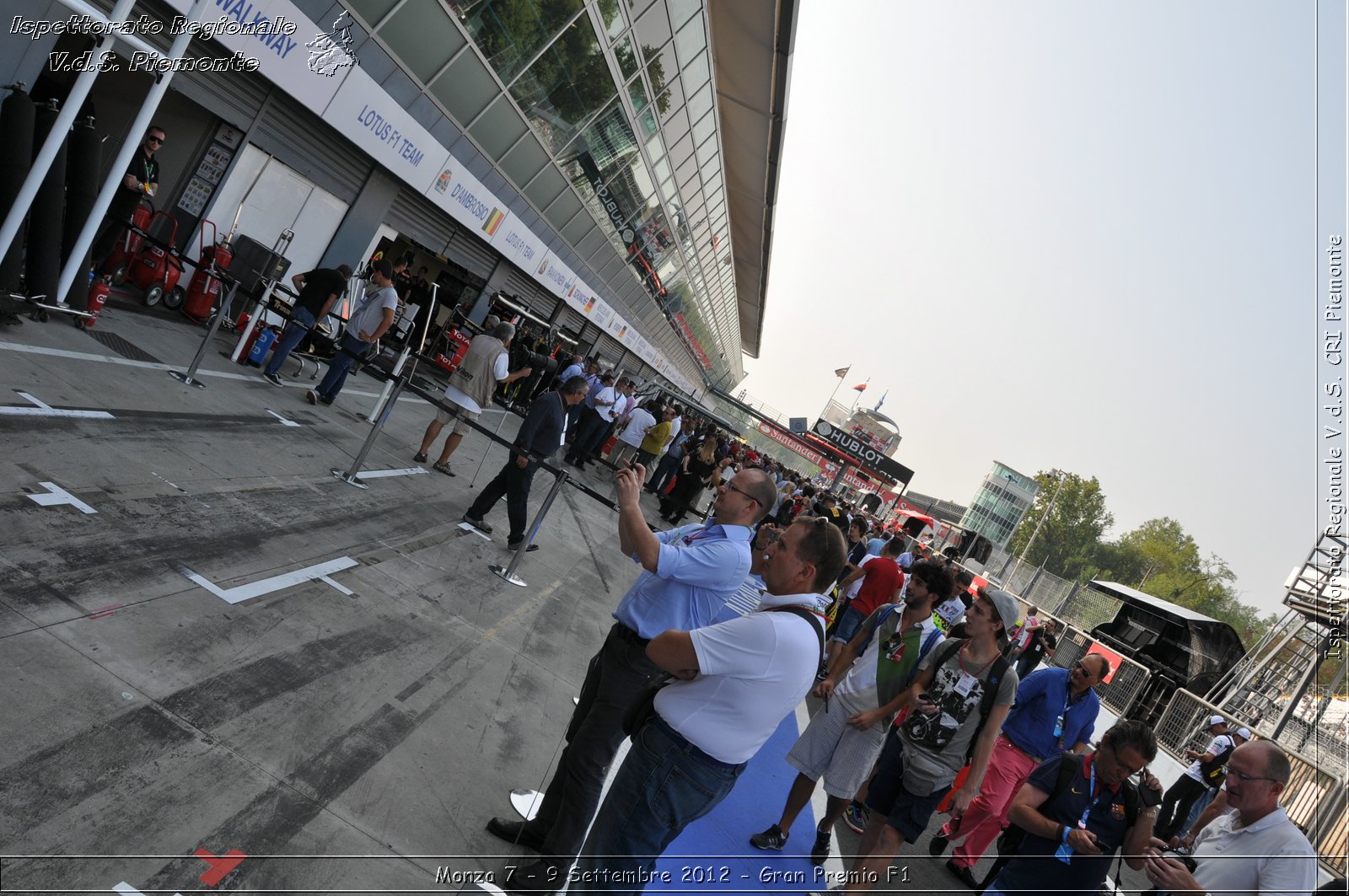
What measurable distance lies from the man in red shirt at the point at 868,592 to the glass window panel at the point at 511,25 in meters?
10.4

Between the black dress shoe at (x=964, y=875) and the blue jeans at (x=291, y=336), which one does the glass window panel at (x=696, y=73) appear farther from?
the black dress shoe at (x=964, y=875)

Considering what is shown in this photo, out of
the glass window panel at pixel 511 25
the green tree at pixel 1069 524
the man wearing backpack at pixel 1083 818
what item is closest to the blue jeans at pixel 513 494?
the man wearing backpack at pixel 1083 818

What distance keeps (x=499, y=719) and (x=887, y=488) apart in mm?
69275

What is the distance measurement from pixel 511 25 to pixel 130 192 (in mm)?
6916

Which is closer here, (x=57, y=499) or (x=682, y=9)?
(x=57, y=499)

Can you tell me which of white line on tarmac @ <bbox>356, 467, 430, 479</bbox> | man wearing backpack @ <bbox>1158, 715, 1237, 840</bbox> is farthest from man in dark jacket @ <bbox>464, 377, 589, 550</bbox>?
man wearing backpack @ <bbox>1158, 715, 1237, 840</bbox>

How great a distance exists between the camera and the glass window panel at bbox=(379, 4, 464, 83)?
11953 millimetres

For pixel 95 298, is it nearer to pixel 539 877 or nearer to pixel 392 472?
pixel 392 472

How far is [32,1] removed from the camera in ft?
23.8

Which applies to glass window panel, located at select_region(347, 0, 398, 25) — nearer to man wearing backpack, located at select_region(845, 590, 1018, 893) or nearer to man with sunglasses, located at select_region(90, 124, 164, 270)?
man with sunglasses, located at select_region(90, 124, 164, 270)

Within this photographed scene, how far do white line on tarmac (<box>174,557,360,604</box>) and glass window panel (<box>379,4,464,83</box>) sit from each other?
9.36 meters

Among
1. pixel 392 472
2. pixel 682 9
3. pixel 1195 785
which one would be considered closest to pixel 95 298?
pixel 392 472

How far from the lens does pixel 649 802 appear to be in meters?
2.80

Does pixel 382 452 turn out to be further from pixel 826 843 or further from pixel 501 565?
pixel 826 843
